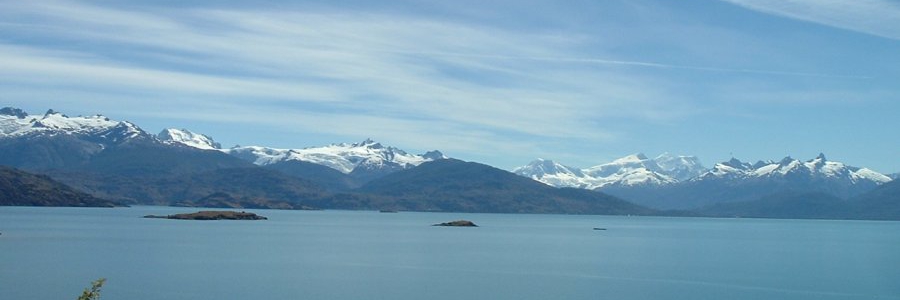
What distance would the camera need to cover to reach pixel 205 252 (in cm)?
12400

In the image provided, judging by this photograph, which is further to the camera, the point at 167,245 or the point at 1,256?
the point at 167,245

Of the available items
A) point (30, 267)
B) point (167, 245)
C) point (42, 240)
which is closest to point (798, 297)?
point (30, 267)

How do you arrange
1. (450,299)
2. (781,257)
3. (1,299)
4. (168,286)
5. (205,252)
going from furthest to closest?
(781,257)
(205,252)
(168,286)
(450,299)
(1,299)

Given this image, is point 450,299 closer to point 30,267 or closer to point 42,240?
point 30,267

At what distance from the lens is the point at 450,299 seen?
2926 inches

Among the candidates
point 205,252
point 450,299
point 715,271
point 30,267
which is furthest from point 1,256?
point 715,271

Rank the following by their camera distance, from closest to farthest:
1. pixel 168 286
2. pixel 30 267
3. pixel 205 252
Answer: pixel 168 286 < pixel 30 267 < pixel 205 252

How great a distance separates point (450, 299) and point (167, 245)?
7455 cm

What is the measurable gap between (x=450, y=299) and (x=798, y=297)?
97.6ft

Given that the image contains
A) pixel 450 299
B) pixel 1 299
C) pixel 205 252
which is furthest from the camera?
pixel 205 252

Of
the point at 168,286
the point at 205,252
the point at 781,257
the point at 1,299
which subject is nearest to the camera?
the point at 1,299

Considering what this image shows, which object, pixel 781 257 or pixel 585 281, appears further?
pixel 781 257

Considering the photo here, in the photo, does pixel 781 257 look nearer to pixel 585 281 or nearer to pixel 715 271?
pixel 715 271

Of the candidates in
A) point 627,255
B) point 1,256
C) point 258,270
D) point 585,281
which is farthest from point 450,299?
point 627,255
